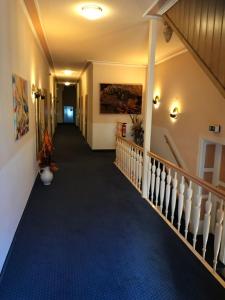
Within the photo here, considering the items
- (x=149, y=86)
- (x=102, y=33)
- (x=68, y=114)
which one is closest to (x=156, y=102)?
(x=102, y=33)

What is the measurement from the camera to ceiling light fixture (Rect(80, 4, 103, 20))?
11.0ft

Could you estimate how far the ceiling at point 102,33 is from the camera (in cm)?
340

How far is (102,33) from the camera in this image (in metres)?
4.56

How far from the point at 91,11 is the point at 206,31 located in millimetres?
1721

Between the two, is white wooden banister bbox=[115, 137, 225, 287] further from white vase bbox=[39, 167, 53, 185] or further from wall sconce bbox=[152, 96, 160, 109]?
wall sconce bbox=[152, 96, 160, 109]

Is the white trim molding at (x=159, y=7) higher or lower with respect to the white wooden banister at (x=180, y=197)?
higher

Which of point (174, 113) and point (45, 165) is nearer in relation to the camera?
point (45, 165)

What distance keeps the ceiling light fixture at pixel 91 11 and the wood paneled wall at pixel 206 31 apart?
110 cm

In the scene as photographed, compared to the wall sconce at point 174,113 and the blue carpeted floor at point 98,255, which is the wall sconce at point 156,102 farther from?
the blue carpeted floor at point 98,255

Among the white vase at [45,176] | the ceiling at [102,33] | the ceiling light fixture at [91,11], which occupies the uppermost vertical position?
the ceiling at [102,33]

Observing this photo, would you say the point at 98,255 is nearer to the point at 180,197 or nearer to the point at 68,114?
the point at 180,197

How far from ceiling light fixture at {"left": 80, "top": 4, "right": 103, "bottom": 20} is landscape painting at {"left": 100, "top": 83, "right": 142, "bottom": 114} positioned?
3.93 meters

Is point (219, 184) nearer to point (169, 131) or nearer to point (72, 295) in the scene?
point (169, 131)

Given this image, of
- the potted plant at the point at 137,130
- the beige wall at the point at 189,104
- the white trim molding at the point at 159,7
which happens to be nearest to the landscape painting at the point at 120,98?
the potted plant at the point at 137,130
